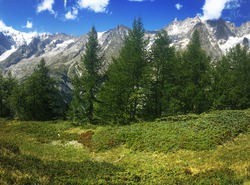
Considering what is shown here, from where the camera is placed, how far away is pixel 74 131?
37.6 meters

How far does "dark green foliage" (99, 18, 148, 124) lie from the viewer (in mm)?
36375

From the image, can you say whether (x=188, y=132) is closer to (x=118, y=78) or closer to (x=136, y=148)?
(x=136, y=148)

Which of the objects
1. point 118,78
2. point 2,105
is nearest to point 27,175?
point 118,78

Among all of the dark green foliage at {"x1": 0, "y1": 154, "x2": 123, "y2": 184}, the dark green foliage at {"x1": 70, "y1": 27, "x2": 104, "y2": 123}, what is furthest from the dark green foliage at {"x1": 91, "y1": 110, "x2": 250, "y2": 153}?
the dark green foliage at {"x1": 70, "y1": 27, "x2": 104, "y2": 123}

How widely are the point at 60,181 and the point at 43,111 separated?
46.4 m

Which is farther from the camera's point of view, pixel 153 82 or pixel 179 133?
pixel 153 82

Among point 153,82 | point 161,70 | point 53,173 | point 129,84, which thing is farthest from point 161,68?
point 53,173

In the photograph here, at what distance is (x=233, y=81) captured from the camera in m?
45.4

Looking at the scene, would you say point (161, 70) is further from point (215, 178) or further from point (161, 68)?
point (215, 178)

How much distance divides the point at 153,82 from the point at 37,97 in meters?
27.2

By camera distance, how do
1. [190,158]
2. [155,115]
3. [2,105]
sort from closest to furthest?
[190,158] < [155,115] < [2,105]

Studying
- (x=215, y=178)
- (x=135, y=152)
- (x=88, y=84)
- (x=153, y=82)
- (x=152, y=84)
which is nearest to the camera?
(x=215, y=178)

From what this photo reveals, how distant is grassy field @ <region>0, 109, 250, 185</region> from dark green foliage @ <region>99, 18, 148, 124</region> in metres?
3.75

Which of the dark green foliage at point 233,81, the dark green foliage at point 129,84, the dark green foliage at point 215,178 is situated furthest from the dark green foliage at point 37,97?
the dark green foliage at point 215,178
